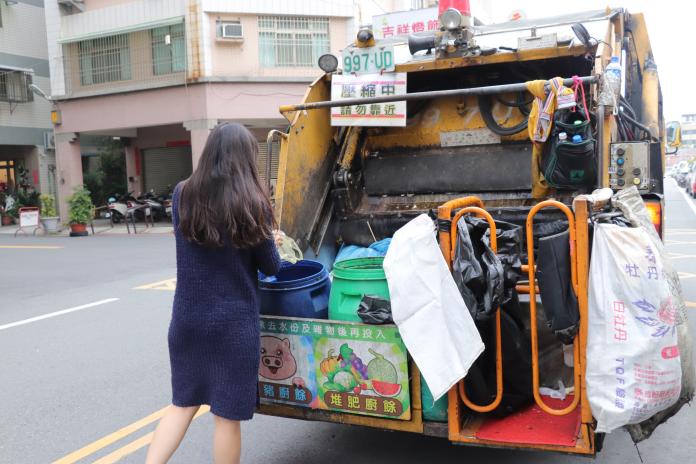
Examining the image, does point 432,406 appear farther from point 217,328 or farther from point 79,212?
point 79,212

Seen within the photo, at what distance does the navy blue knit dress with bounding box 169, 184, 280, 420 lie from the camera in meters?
2.84

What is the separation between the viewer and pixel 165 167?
78.4 feet

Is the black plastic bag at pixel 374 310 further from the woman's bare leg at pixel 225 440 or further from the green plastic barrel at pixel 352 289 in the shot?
the woman's bare leg at pixel 225 440

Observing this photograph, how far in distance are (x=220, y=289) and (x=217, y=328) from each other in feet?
0.53

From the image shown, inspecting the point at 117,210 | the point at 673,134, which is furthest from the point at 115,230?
the point at 673,134

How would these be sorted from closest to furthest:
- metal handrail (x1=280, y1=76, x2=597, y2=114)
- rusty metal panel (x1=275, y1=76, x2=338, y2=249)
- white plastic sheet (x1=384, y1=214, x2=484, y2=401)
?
white plastic sheet (x1=384, y1=214, x2=484, y2=401) → metal handrail (x1=280, y1=76, x2=597, y2=114) → rusty metal panel (x1=275, y1=76, x2=338, y2=249)

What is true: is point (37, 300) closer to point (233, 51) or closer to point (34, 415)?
point (34, 415)

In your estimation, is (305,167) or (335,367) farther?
(305,167)

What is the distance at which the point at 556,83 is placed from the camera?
11.7 feet

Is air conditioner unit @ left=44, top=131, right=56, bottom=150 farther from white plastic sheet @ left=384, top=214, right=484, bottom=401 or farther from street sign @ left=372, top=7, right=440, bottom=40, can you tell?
white plastic sheet @ left=384, top=214, right=484, bottom=401

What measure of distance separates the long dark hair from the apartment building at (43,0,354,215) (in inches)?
665

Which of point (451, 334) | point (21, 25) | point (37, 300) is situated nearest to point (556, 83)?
point (451, 334)

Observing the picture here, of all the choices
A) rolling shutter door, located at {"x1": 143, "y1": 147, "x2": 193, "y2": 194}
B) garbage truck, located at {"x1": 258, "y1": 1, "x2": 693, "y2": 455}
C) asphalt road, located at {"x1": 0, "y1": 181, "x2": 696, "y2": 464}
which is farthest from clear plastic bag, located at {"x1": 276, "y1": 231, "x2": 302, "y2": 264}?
rolling shutter door, located at {"x1": 143, "y1": 147, "x2": 193, "y2": 194}

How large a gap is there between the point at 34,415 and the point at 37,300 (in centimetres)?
472
